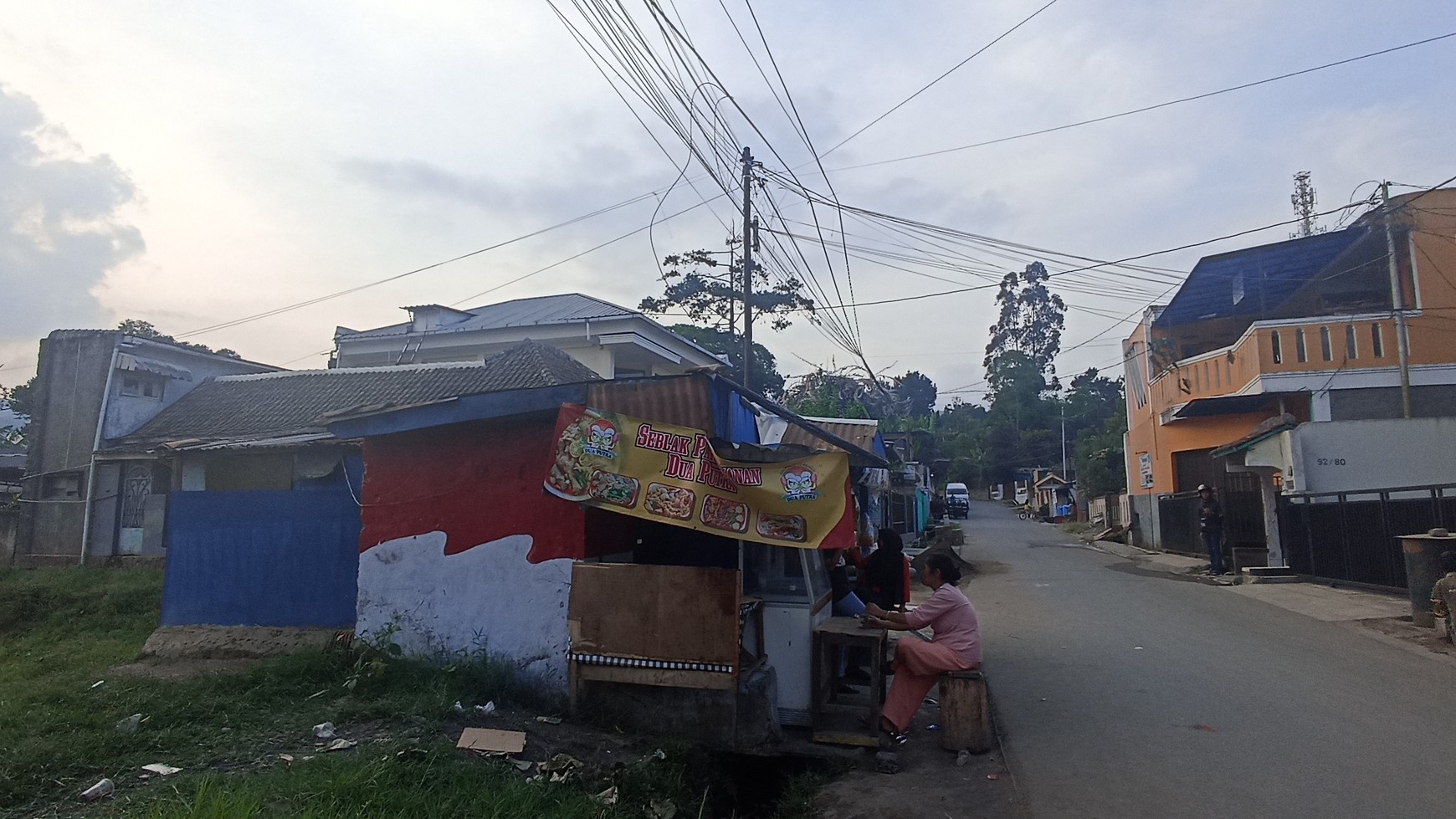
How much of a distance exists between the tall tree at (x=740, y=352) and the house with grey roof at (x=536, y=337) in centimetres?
657

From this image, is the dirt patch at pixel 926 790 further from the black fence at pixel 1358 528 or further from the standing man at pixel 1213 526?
the standing man at pixel 1213 526

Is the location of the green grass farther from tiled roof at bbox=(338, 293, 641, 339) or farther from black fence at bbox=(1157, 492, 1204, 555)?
black fence at bbox=(1157, 492, 1204, 555)

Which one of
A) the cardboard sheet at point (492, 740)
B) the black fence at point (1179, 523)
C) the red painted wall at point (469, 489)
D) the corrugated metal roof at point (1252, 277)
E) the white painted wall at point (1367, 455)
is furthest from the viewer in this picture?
the corrugated metal roof at point (1252, 277)

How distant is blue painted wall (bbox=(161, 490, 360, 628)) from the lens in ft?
30.8

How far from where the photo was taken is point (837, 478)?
7.12 meters

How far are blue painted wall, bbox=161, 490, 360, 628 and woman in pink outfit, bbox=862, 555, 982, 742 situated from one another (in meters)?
5.70

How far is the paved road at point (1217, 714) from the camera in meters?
5.39

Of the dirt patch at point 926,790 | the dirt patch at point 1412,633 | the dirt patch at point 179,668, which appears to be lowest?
the dirt patch at point 926,790

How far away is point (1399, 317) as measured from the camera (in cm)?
2003

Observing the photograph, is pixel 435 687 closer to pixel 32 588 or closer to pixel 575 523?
pixel 575 523

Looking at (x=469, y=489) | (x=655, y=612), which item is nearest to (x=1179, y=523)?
(x=655, y=612)

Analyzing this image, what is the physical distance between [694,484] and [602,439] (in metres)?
0.83

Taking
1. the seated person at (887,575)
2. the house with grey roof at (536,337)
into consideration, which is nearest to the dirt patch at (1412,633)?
Answer: the seated person at (887,575)

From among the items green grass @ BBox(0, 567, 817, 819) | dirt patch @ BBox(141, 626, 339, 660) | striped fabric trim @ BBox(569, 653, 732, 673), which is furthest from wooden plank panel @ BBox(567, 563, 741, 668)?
dirt patch @ BBox(141, 626, 339, 660)
